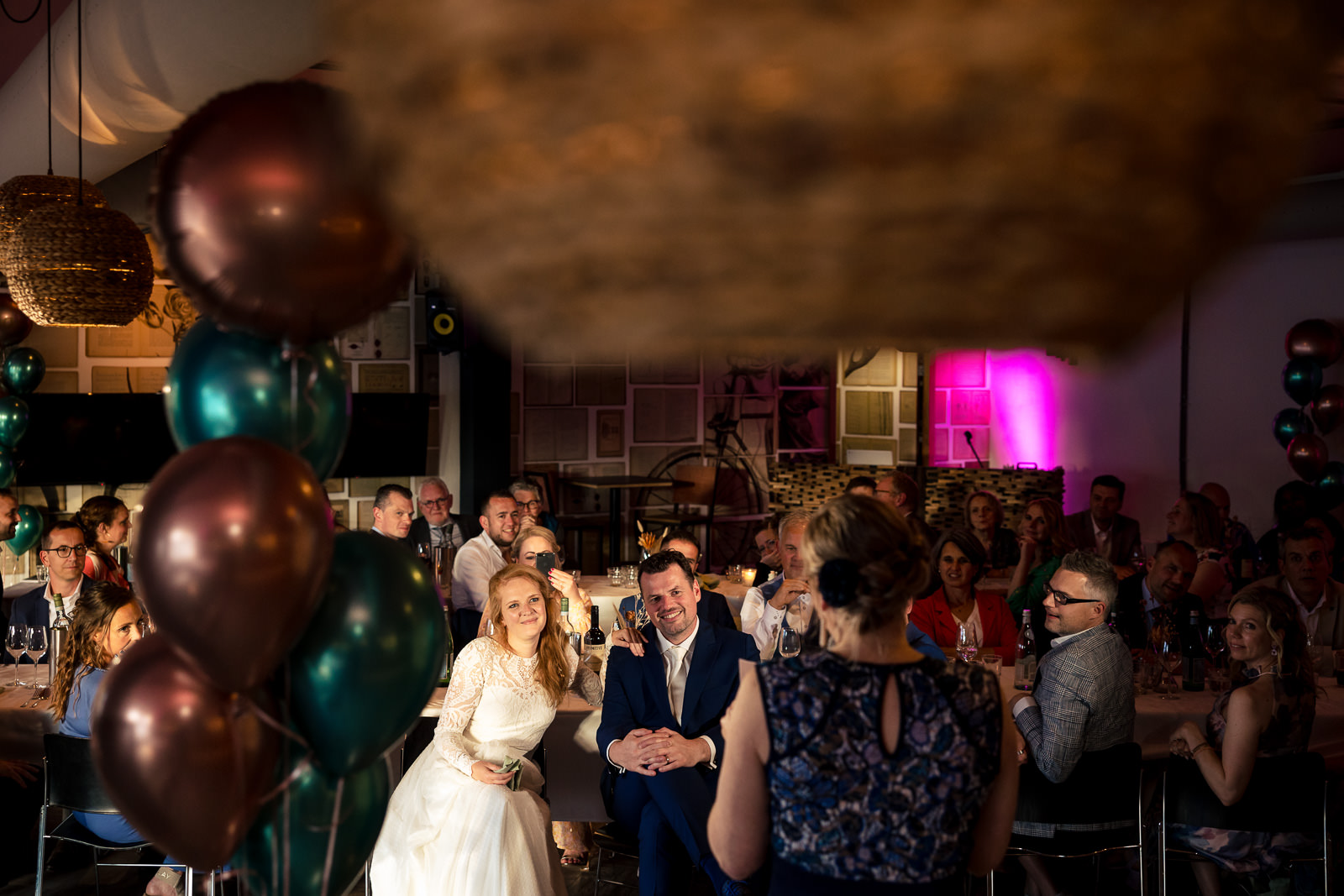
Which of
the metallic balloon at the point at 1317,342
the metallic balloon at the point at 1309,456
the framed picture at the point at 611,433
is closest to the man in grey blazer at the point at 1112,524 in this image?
the metallic balloon at the point at 1309,456

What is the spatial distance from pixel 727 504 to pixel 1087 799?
727cm

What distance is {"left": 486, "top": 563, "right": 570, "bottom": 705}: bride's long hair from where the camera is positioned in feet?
12.2

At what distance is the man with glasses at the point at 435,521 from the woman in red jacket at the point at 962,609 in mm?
3381

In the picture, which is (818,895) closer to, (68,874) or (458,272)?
(458,272)

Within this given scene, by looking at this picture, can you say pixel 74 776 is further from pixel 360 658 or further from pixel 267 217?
pixel 267 217

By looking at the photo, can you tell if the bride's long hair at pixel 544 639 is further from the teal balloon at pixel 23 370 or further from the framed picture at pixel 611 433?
the framed picture at pixel 611 433

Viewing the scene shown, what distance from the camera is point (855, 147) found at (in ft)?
1.04

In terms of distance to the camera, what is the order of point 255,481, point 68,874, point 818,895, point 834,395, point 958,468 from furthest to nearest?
point 834,395 → point 958,468 → point 68,874 → point 818,895 → point 255,481

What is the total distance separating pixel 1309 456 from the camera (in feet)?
24.7

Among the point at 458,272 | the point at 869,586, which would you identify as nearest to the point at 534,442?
the point at 869,586

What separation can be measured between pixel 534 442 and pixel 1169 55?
30.9 ft

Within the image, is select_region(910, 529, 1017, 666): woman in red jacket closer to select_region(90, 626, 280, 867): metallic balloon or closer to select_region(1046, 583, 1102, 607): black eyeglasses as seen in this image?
select_region(1046, 583, 1102, 607): black eyeglasses

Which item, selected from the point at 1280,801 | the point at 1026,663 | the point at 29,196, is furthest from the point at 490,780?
the point at 29,196

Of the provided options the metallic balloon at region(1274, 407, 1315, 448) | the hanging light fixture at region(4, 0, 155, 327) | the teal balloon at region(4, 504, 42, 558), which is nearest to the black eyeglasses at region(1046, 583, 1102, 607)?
the hanging light fixture at region(4, 0, 155, 327)
